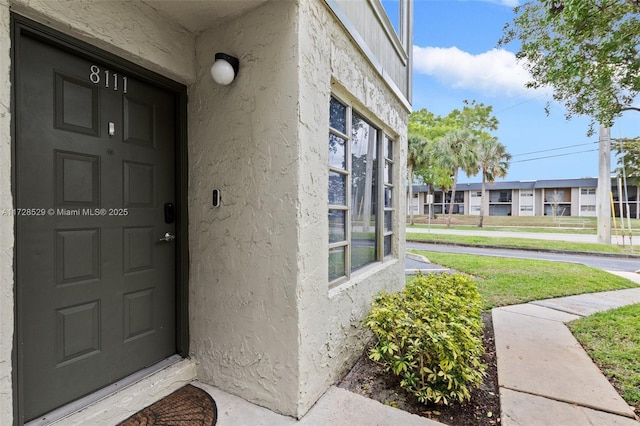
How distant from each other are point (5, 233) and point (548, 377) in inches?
154

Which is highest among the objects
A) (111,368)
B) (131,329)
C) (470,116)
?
(470,116)

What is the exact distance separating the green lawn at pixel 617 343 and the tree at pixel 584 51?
8.38 ft

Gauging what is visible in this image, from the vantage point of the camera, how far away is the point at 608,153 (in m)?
12.1

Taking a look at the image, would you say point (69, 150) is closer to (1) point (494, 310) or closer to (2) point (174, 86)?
(2) point (174, 86)

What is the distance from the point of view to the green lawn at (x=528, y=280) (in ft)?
17.1

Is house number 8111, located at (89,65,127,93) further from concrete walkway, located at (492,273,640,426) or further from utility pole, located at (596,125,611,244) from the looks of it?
utility pole, located at (596,125,611,244)

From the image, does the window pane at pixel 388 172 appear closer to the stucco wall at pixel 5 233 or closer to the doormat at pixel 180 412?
the doormat at pixel 180 412

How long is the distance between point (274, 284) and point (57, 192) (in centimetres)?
142

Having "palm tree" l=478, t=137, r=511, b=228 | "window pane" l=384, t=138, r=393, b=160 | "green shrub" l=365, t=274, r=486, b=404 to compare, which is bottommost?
"green shrub" l=365, t=274, r=486, b=404

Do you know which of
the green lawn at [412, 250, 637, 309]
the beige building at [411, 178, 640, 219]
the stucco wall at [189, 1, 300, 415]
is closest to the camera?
the stucco wall at [189, 1, 300, 415]

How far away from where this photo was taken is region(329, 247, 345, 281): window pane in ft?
9.02

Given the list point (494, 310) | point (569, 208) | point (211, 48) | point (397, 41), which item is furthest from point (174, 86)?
point (569, 208)

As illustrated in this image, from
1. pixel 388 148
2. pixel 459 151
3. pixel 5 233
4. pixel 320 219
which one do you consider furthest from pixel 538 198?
pixel 5 233

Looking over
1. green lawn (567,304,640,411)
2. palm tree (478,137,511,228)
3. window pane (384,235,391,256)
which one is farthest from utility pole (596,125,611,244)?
window pane (384,235,391,256)
